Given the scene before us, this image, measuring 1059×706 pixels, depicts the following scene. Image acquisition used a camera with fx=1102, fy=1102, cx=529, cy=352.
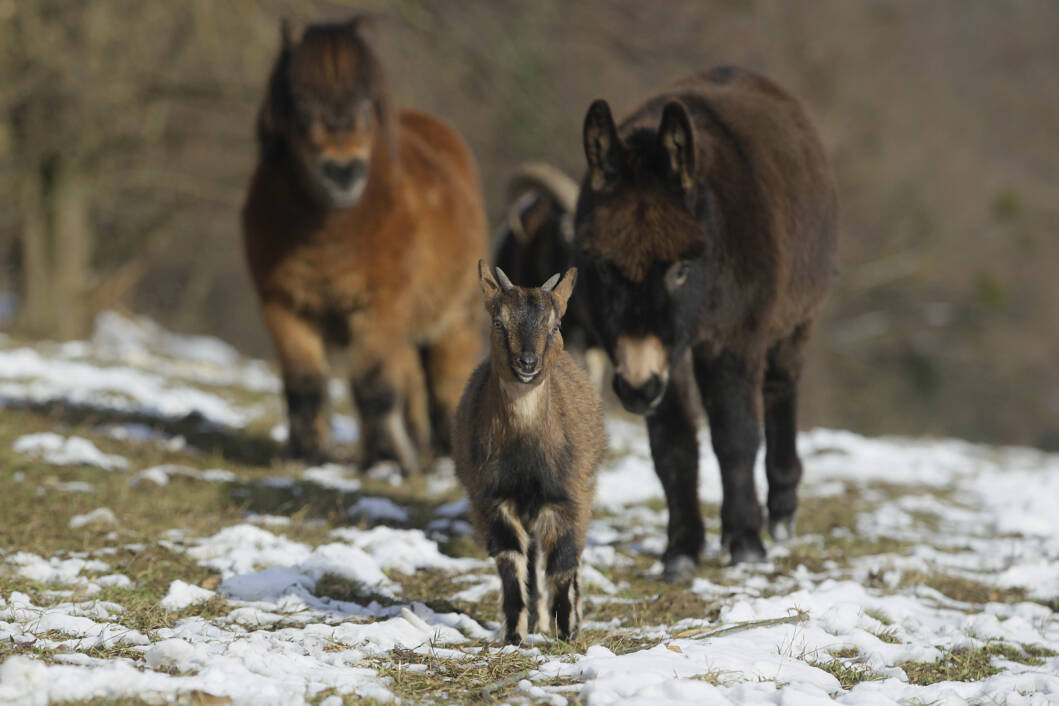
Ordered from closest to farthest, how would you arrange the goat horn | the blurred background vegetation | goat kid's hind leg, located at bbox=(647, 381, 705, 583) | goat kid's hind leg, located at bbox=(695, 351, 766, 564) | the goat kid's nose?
1. the goat horn
2. goat kid's hind leg, located at bbox=(695, 351, 766, 564)
3. goat kid's hind leg, located at bbox=(647, 381, 705, 583)
4. the goat kid's nose
5. the blurred background vegetation

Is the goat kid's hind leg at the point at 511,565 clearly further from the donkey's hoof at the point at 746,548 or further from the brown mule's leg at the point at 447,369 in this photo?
the brown mule's leg at the point at 447,369

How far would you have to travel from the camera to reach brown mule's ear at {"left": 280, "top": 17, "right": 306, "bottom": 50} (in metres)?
7.23

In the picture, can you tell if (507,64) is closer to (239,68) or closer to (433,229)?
(239,68)

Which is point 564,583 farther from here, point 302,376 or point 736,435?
point 302,376

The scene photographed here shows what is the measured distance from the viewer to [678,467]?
219 inches

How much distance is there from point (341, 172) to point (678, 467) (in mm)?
2886

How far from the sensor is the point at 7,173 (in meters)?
13.9

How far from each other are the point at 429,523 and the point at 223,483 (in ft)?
4.53

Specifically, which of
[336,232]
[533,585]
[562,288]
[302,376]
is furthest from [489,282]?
[302,376]

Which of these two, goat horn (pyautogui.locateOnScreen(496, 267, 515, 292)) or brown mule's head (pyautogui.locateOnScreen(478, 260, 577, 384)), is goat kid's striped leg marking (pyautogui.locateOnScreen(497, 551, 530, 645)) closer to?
brown mule's head (pyautogui.locateOnScreen(478, 260, 577, 384))

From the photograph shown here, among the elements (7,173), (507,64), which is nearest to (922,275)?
(507,64)

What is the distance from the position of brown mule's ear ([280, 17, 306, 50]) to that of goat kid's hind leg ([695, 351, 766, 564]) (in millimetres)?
3653

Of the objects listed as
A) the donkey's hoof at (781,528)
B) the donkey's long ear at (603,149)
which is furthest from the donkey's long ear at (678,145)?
the donkey's hoof at (781,528)

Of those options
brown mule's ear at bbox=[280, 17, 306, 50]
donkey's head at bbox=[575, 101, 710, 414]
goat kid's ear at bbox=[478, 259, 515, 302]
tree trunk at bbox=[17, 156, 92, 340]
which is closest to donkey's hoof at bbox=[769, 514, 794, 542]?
donkey's head at bbox=[575, 101, 710, 414]
